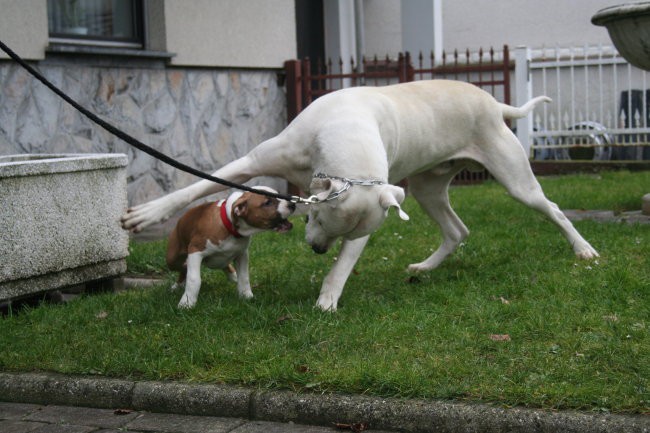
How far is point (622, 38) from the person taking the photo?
8469 millimetres

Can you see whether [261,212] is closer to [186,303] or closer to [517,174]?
[186,303]

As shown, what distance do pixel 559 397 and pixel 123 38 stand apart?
758 cm

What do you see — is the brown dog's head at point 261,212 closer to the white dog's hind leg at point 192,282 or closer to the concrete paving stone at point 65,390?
the white dog's hind leg at point 192,282

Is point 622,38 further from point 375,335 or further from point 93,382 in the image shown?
point 93,382

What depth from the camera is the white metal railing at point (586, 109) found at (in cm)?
1412

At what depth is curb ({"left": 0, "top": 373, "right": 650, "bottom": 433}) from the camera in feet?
12.5

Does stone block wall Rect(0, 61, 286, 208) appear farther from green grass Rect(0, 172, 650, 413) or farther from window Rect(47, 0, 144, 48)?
green grass Rect(0, 172, 650, 413)

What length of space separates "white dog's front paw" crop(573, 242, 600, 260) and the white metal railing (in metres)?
7.33

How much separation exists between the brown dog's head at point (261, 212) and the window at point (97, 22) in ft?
15.2

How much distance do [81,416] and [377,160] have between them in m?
2.04

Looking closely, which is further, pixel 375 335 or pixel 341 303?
pixel 341 303

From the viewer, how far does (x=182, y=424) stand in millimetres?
4223

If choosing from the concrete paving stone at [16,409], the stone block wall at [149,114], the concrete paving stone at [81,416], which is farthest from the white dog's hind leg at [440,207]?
the stone block wall at [149,114]

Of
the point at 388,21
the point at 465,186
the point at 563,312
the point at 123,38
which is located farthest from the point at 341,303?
the point at 388,21
